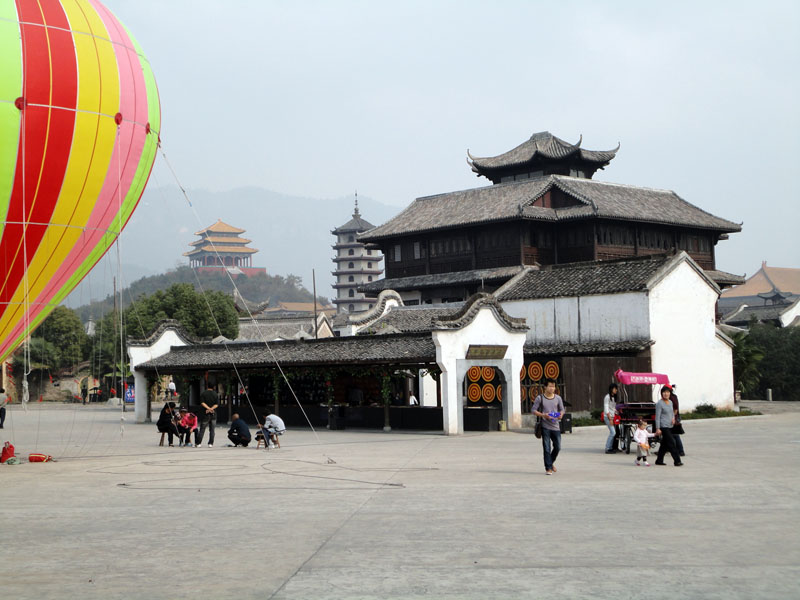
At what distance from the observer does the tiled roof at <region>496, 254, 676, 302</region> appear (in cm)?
3809

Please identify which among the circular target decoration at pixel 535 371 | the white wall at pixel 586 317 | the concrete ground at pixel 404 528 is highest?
the white wall at pixel 586 317

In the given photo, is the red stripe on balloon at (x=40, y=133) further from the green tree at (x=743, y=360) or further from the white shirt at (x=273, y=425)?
the green tree at (x=743, y=360)

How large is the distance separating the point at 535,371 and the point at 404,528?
75.6 feet

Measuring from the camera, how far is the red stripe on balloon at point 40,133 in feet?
57.7

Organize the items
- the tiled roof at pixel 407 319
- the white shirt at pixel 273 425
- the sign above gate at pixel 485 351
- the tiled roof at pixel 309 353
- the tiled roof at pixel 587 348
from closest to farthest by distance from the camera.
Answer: the white shirt at pixel 273 425 → the sign above gate at pixel 485 351 → the tiled roof at pixel 309 353 → the tiled roof at pixel 587 348 → the tiled roof at pixel 407 319

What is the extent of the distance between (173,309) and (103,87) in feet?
172

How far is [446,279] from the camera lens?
179 ft

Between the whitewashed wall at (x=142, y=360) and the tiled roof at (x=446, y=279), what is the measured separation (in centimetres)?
1695

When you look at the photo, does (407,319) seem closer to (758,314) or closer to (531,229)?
(531,229)

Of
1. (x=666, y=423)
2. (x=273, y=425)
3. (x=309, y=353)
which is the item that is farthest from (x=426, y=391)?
(x=666, y=423)

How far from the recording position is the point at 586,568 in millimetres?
8438

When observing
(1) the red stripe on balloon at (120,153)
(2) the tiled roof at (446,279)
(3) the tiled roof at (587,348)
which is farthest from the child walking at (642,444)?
(2) the tiled roof at (446,279)

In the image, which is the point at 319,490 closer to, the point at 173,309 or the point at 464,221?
Answer: the point at 464,221

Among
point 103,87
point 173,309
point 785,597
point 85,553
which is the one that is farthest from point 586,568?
point 173,309
